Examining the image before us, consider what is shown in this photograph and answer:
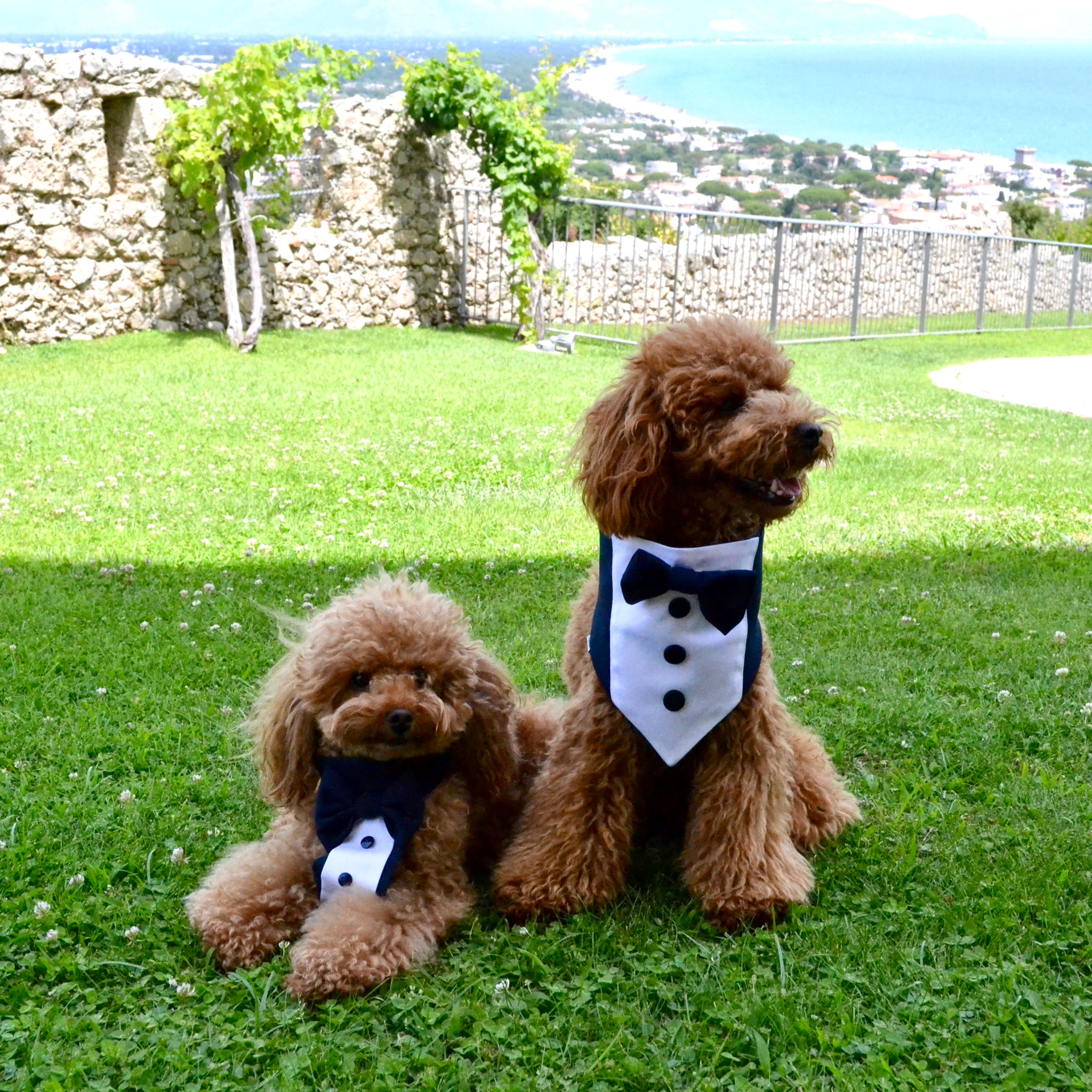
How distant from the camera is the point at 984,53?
183 m

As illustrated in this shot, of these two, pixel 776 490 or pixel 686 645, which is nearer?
pixel 776 490

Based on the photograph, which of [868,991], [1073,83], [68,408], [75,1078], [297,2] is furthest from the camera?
[297,2]

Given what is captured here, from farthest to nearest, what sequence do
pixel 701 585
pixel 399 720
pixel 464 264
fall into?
pixel 464 264 < pixel 701 585 < pixel 399 720

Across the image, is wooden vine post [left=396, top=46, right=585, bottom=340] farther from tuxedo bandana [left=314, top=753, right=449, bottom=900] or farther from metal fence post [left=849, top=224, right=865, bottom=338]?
tuxedo bandana [left=314, top=753, right=449, bottom=900]

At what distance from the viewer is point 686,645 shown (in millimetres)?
3039

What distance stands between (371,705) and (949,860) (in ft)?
5.50

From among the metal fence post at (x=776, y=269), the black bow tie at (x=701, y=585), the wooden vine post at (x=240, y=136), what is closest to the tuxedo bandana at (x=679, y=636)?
the black bow tie at (x=701, y=585)

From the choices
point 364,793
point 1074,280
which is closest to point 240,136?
point 364,793

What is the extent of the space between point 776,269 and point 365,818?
1548cm

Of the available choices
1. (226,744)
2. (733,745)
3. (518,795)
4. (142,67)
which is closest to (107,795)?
(226,744)

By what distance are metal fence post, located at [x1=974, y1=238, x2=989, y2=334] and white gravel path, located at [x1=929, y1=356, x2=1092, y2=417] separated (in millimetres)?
2676

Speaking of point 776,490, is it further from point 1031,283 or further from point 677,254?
point 1031,283

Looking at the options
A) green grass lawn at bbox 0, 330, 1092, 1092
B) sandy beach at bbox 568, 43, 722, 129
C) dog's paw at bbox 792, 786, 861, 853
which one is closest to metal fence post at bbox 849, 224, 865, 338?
green grass lawn at bbox 0, 330, 1092, 1092

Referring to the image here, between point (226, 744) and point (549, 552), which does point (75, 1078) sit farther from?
point (549, 552)
